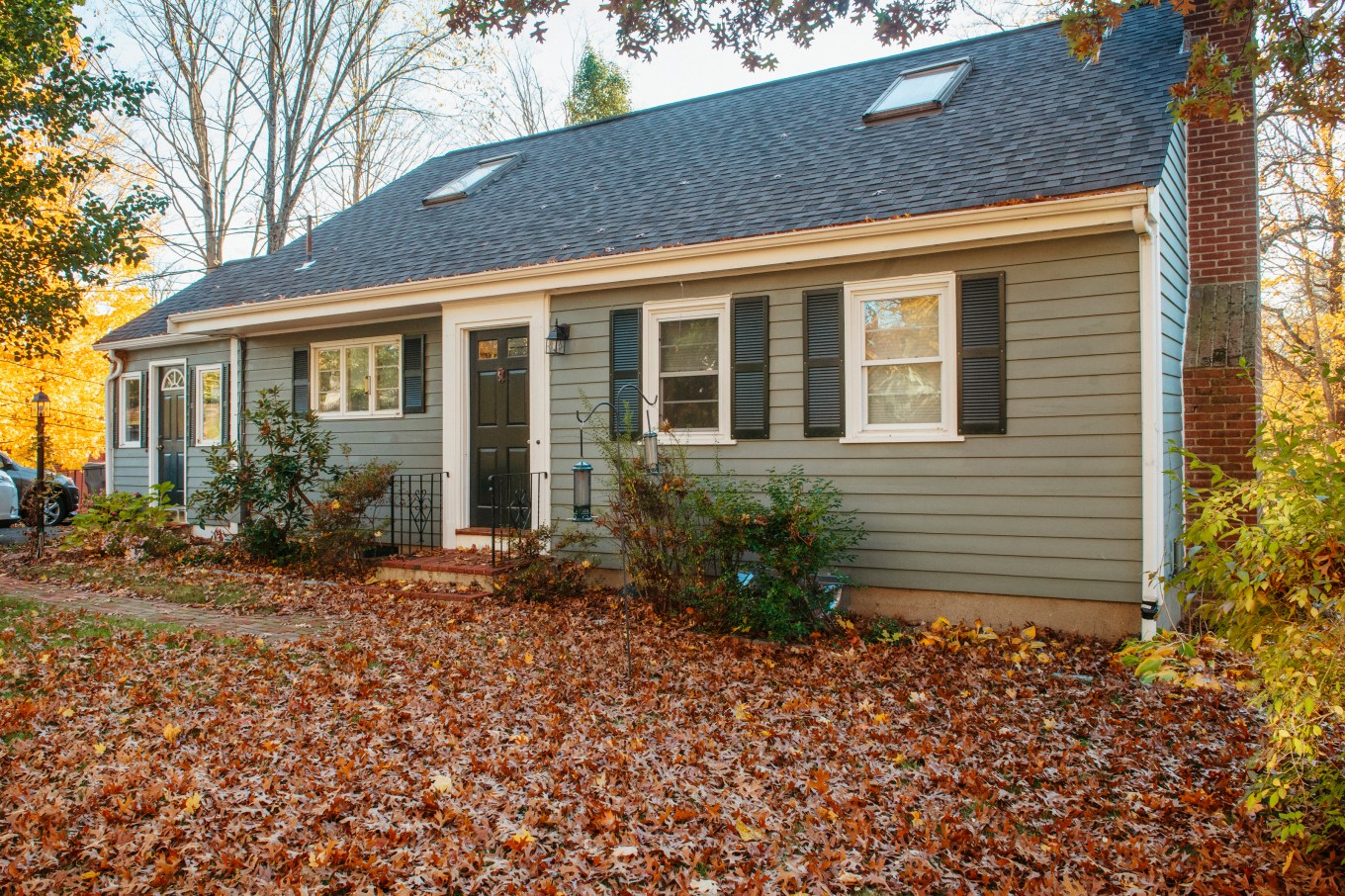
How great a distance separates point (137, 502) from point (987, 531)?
980 cm

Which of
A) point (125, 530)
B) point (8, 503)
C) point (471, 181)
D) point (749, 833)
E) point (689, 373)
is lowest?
point (749, 833)

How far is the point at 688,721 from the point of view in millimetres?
4605

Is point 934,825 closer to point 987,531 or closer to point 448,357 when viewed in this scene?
point 987,531

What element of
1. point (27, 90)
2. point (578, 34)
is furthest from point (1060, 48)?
point (578, 34)

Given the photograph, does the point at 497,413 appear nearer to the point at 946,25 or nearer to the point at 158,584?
the point at 158,584

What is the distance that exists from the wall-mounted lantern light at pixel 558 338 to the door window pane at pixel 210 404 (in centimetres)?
624

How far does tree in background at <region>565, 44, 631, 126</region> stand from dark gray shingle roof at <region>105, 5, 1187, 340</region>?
30.6 feet

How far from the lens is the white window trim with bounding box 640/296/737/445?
7688mm

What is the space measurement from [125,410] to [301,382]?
5.10 m

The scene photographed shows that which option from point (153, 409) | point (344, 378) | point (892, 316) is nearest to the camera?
point (892, 316)

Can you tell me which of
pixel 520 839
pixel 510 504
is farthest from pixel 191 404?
pixel 520 839

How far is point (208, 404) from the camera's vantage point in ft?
40.7

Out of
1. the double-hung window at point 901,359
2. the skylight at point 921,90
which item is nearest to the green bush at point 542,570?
the double-hung window at point 901,359

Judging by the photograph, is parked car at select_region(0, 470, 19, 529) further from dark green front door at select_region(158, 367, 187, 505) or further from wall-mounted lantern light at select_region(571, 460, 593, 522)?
wall-mounted lantern light at select_region(571, 460, 593, 522)
